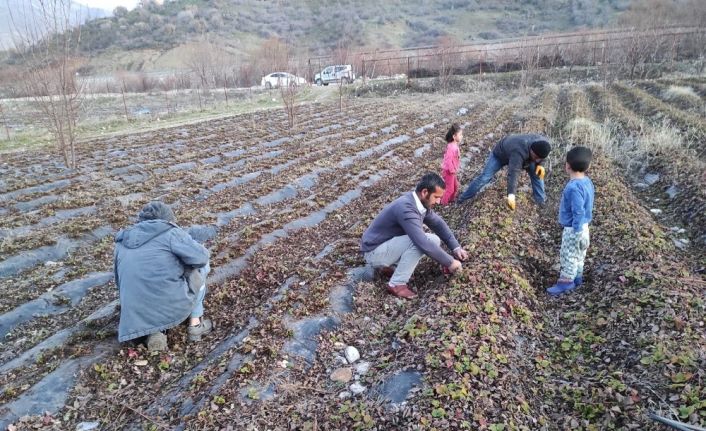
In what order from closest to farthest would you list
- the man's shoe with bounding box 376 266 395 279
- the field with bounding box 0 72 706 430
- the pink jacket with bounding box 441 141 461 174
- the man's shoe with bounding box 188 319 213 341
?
1. the field with bounding box 0 72 706 430
2. the man's shoe with bounding box 188 319 213 341
3. the man's shoe with bounding box 376 266 395 279
4. the pink jacket with bounding box 441 141 461 174

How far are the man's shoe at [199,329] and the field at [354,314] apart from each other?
8cm

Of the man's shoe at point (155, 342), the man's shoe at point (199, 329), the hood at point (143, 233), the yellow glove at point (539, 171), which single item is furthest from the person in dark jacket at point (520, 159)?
the man's shoe at point (155, 342)

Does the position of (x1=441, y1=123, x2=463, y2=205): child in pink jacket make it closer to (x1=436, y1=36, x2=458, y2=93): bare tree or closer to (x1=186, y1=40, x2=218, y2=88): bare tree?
(x1=436, y1=36, x2=458, y2=93): bare tree

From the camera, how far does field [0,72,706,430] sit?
129 inches

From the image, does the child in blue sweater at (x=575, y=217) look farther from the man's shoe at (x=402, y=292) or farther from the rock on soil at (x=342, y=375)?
the rock on soil at (x=342, y=375)

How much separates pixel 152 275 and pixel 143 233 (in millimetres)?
381

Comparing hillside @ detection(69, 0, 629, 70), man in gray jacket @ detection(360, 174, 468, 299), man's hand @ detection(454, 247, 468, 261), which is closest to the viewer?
man in gray jacket @ detection(360, 174, 468, 299)

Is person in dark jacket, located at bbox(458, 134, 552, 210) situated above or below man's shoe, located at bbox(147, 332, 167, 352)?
above

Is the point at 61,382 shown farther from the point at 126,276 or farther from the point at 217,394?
the point at 217,394

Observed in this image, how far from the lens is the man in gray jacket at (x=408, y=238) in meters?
4.61

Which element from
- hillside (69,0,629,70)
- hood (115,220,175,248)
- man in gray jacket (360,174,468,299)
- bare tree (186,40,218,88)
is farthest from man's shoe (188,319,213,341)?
hillside (69,0,629,70)

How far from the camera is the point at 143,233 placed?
3982 millimetres

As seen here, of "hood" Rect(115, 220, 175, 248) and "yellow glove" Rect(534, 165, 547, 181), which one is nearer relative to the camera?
"hood" Rect(115, 220, 175, 248)

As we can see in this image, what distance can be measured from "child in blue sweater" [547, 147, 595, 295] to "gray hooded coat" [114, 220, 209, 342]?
12.2ft
